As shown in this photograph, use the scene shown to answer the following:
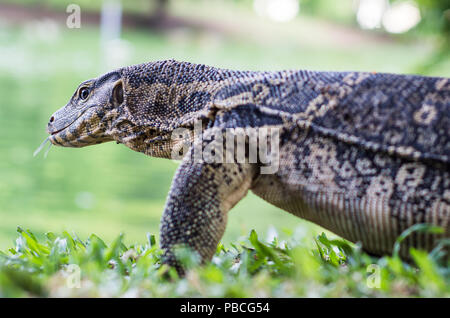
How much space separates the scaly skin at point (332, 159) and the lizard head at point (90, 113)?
45cm

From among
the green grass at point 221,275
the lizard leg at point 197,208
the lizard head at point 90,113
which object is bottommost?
the green grass at point 221,275

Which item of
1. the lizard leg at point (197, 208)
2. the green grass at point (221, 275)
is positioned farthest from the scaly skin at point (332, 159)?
the green grass at point (221, 275)

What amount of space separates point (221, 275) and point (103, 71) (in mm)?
19271

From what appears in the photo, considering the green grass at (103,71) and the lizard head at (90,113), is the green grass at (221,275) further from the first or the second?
the lizard head at (90,113)

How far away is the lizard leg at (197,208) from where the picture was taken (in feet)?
7.69

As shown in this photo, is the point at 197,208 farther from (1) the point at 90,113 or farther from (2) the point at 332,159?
(1) the point at 90,113

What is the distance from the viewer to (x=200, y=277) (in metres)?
2.15

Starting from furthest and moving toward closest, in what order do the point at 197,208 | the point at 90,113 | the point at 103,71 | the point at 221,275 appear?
the point at 103,71 → the point at 90,113 → the point at 197,208 → the point at 221,275

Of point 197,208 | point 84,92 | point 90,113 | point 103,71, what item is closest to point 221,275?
point 197,208

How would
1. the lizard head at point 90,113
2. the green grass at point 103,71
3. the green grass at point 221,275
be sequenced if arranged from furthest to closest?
the green grass at point 103,71 < the lizard head at point 90,113 < the green grass at point 221,275

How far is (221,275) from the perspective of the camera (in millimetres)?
2133

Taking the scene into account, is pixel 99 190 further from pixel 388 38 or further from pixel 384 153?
pixel 388 38

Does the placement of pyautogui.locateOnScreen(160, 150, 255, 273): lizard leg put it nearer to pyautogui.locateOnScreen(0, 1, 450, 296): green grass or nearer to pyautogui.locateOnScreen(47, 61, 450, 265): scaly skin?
pyautogui.locateOnScreen(47, 61, 450, 265): scaly skin

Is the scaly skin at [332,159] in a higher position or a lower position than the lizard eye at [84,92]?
lower
